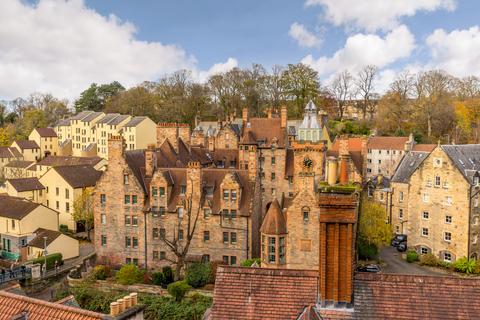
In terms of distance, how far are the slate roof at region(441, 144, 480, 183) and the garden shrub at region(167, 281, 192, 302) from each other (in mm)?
29255

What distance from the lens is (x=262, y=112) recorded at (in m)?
98.2

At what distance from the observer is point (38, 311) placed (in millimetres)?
13484

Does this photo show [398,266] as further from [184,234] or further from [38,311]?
[38,311]

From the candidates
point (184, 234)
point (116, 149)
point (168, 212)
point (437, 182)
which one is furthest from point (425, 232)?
point (116, 149)

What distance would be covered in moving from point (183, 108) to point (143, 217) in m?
59.1

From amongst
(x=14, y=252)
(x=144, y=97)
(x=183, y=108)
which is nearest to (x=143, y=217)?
(x=14, y=252)

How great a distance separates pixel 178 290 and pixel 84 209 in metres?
24.5

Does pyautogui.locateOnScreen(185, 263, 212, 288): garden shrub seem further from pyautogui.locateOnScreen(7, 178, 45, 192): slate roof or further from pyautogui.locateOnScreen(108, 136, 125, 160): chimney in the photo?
pyautogui.locateOnScreen(7, 178, 45, 192): slate roof

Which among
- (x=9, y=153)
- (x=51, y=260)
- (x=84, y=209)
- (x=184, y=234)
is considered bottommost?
(x=51, y=260)

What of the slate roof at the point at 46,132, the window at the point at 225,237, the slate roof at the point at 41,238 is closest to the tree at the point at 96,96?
the slate roof at the point at 46,132

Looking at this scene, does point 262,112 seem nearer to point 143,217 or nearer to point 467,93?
point 467,93

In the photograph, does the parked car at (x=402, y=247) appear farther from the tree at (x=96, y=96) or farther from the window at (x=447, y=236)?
the tree at (x=96, y=96)

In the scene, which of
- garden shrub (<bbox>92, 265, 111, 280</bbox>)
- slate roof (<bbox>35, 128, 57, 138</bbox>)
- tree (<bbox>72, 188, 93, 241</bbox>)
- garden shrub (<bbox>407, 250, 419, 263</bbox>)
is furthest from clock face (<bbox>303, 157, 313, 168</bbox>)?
slate roof (<bbox>35, 128, 57, 138</bbox>)

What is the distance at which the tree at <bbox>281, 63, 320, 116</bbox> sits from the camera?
96500 millimetres
